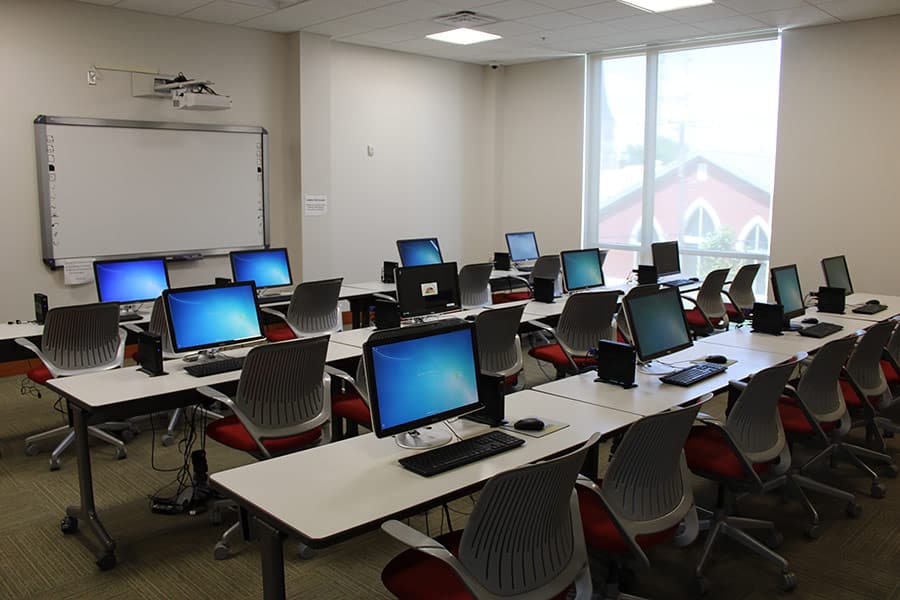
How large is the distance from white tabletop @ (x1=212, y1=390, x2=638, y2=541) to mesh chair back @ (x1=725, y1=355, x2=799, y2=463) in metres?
0.57

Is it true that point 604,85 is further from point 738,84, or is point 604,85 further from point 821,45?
point 821,45

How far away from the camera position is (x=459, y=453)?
2674mm

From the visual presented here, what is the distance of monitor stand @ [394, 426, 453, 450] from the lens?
2801 mm

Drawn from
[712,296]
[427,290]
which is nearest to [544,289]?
[427,290]

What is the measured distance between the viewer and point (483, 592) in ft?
6.81

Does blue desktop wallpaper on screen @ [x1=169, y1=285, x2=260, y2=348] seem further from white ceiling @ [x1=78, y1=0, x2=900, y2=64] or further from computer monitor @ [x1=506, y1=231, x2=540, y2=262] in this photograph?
computer monitor @ [x1=506, y1=231, x2=540, y2=262]

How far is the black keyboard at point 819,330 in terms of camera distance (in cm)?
502

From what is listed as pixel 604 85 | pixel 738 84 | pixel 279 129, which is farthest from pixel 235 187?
pixel 738 84

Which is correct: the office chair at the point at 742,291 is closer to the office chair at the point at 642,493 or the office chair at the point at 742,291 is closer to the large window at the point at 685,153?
the large window at the point at 685,153

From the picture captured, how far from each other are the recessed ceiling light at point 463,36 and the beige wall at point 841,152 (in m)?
3.23

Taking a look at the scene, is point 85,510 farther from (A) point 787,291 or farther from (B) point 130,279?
(A) point 787,291

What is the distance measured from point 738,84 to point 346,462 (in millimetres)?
7701

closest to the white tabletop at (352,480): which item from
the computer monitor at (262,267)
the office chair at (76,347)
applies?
the office chair at (76,347)

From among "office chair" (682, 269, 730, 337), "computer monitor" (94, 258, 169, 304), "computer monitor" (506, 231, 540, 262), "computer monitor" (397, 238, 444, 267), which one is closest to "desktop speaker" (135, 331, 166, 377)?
"computer monitor" (94, 258, 169, 304)
